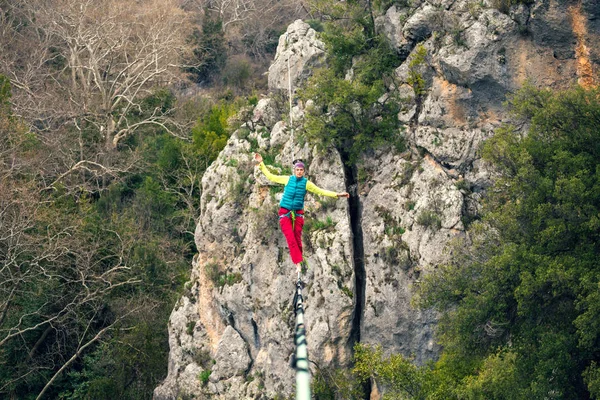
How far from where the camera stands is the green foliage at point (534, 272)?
2055 cm

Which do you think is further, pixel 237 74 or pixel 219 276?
pixel 237 74

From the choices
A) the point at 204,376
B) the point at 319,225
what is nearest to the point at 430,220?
the point at 319,225

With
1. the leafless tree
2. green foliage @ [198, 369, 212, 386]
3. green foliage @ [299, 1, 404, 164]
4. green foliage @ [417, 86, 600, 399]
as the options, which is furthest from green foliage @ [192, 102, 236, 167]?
green foliage @ [417, 86, 600, 399]

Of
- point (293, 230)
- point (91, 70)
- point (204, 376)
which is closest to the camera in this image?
point (293, 230)

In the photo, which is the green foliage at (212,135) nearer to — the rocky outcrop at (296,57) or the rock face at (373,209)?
the rocky outcrop at (296,57)

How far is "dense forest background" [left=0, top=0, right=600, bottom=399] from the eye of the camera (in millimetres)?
21109

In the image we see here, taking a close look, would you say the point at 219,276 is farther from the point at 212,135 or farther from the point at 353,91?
the point at 212,135

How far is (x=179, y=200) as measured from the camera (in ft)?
129

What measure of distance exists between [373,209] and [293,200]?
6.12m

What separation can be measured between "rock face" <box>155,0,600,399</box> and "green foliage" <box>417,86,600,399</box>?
7.35 feet

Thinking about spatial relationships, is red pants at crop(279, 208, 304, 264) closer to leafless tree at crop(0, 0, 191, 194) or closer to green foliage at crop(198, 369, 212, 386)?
green foliage at crop(198, 369, 212, 386)

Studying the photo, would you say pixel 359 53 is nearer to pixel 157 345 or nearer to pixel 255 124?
pixel 255 124

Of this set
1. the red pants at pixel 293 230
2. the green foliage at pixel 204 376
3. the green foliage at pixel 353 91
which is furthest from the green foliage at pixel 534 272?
the green foliage at pixel 204 376

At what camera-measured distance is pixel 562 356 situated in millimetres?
20516
